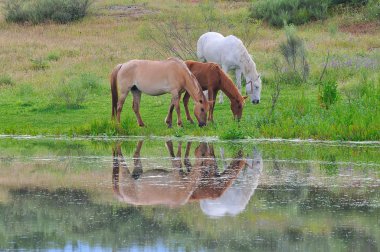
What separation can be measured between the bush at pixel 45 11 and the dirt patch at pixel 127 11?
4.51 feet

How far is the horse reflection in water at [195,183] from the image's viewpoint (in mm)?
9562

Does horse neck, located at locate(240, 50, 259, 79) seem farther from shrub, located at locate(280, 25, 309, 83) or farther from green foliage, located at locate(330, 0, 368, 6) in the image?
green foliage, located at locate(330, 0, 368, 6)

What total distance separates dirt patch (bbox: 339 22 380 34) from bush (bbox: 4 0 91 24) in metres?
11.3

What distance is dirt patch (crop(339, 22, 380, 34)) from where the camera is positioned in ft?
118

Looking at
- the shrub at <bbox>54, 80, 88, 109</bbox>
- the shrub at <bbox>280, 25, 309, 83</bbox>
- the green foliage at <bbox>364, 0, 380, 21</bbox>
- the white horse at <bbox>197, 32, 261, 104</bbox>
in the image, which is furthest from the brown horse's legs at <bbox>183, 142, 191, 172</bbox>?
the green foliage at <bbox>364, 0, 380, 21</bbox>

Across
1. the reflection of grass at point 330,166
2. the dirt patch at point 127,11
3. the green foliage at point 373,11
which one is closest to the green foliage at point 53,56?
the dirt patch at point 127,11

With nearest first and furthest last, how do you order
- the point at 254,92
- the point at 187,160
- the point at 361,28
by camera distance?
the point at 187,160 < the point at 254,92 < the point at 361,28

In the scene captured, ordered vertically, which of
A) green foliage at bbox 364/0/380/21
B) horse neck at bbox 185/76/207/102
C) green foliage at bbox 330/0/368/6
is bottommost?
green foliage at bbox 330/0/368/6

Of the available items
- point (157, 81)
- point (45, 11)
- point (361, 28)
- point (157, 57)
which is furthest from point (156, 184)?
point (45, 11)

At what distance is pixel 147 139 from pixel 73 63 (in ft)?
42.3

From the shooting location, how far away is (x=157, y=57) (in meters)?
30.0

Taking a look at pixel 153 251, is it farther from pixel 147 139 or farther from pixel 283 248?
pixel 147 139

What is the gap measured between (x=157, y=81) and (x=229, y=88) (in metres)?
1.40

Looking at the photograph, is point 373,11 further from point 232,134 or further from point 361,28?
point 232,134
